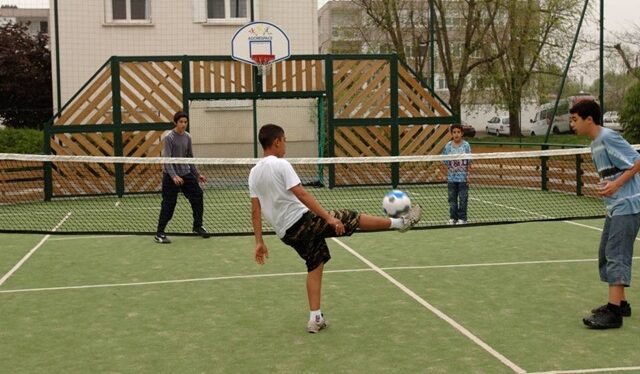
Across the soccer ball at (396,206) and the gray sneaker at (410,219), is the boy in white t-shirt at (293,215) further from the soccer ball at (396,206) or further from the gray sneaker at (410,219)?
the soccer ball at (396,206)

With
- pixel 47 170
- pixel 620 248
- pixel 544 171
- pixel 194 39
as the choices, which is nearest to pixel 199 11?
pixel 194 39

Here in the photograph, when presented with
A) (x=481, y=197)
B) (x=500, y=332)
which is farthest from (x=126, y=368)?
(x=481, y=197)

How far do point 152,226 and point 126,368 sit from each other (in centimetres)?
Result: 881

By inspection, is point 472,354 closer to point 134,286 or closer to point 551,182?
point 134,286

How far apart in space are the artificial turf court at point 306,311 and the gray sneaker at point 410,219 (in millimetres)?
745

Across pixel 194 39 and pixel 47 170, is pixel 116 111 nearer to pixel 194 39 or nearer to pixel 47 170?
pixel 47 170

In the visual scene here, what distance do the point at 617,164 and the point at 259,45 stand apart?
605 inches

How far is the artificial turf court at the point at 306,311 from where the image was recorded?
5949 millimetres

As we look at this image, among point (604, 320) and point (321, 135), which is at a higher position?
point (321, 135)

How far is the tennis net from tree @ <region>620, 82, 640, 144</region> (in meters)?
1.60

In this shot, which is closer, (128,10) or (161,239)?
(161,239)

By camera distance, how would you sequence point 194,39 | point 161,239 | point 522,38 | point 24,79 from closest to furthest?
point 161,239 < point 194,39 < point 24,79 < point 522,38

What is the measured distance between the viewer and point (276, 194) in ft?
21.5

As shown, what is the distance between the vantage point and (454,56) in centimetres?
4081
